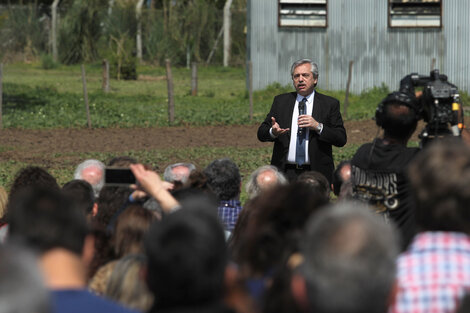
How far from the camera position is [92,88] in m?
32.1

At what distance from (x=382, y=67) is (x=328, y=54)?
66.4 inches

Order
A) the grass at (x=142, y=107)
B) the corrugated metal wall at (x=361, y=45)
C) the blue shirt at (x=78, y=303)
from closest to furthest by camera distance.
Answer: the blue shirt at (x=78, y=303) → the grass at (x=142, y=107) → the corrugated metal wall at (x=361, y=45)

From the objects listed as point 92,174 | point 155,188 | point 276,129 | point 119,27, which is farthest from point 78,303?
point 119,27

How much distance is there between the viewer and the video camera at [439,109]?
5.01 metres

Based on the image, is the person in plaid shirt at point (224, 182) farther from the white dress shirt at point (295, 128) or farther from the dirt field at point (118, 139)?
the dirt field at point (118, 139)

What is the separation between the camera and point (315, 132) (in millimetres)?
7855

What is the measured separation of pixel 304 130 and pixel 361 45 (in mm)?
20812

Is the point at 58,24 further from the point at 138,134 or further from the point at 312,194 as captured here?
the point at 312,194

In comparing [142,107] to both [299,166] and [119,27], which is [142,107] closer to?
[299,166]

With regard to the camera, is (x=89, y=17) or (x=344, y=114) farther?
(x=89, y=17)

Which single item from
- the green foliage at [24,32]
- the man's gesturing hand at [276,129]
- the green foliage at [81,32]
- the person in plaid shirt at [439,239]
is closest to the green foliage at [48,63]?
the green foliage at [81,32]

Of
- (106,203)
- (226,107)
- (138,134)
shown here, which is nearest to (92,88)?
(226,107)

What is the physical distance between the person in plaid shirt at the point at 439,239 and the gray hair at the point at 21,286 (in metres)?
1.38

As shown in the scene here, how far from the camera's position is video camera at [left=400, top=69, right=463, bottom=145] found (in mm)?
5008
